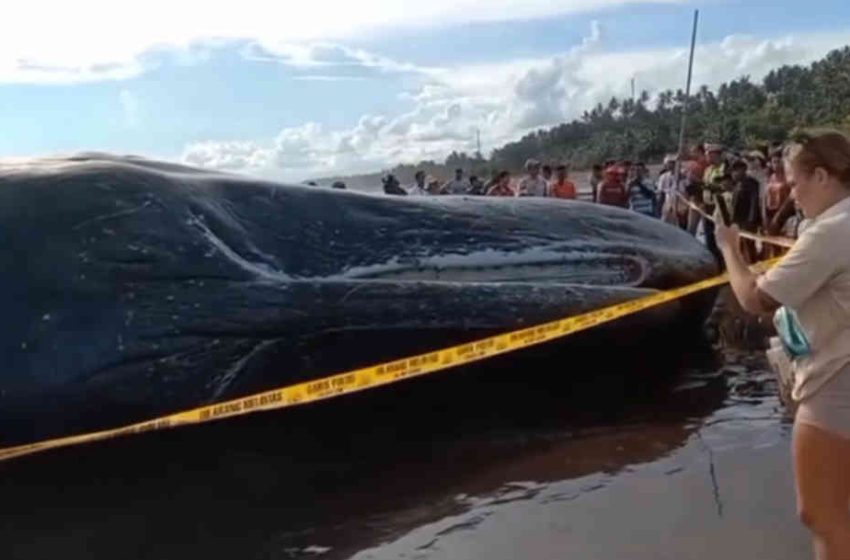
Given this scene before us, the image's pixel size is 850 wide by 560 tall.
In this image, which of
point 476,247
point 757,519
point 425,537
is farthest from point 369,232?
point 757,519

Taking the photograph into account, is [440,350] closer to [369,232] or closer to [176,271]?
[369,232]

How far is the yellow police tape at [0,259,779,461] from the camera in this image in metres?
5.62

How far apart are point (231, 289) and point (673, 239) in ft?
11.4

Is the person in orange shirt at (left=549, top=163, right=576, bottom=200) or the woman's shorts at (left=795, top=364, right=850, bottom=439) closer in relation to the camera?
the woman's shorts at (left=795, top=364, right=850, bottom=439)

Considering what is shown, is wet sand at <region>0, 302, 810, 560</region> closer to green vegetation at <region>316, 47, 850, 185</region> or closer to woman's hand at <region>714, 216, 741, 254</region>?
woman's hand at <region>714, 216, 741, 254</region>

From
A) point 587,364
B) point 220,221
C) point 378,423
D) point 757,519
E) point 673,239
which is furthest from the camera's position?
point 673,239

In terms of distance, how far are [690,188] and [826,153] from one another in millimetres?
13371

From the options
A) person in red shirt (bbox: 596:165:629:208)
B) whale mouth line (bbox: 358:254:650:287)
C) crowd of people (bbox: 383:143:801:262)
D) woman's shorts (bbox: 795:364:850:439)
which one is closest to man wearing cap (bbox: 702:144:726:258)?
crowd of people (bbox: 383:143:801:262)

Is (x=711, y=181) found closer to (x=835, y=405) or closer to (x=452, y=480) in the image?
(x=452, y=480)

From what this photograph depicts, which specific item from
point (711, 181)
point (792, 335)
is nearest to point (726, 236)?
point (792, 335)

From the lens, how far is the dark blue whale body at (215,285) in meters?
5.41

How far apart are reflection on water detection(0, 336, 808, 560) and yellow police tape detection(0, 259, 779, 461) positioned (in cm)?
32

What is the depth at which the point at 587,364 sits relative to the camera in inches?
290

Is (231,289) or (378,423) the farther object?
(378,423)
